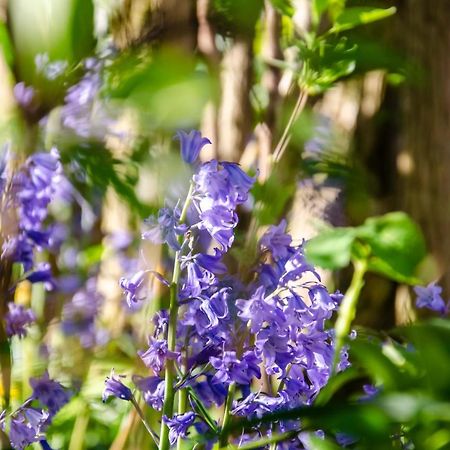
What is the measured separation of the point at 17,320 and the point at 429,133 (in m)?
1.56

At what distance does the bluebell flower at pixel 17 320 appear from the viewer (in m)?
0.80

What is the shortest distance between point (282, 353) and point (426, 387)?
1.40 feet

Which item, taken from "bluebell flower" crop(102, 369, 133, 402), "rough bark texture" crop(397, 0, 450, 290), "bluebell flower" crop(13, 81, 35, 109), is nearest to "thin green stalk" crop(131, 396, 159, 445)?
"bluebell flower" crop(102, 369, 133, 402)

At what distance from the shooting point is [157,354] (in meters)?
0.79

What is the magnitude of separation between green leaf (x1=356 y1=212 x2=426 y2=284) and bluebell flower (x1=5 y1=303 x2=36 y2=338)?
0.32 metres

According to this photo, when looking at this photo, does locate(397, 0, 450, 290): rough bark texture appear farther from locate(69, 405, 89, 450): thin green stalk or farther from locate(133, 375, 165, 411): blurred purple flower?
locate(133, 375, 165, 411): blurred purple flower

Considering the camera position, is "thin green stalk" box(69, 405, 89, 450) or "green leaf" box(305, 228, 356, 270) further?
"thin green stalk" box(69, 405, 89, 450)

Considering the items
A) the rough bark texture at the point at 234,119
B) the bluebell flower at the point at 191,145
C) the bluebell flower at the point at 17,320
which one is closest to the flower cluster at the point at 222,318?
the bluebell flower at the point at 191,145

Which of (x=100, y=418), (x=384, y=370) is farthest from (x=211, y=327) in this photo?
(x=100, y=418)

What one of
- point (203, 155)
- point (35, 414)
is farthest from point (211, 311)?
point (203, 155)

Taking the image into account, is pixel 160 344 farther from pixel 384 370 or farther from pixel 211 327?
pixel 384 370

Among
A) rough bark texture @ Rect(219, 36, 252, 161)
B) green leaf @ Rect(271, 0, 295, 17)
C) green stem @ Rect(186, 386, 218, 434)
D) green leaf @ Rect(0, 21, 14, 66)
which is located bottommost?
rough bark texture @ Rect(219, 36, 252, 161)

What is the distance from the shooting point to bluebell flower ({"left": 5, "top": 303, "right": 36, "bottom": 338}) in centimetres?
80

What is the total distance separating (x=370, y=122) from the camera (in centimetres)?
218
